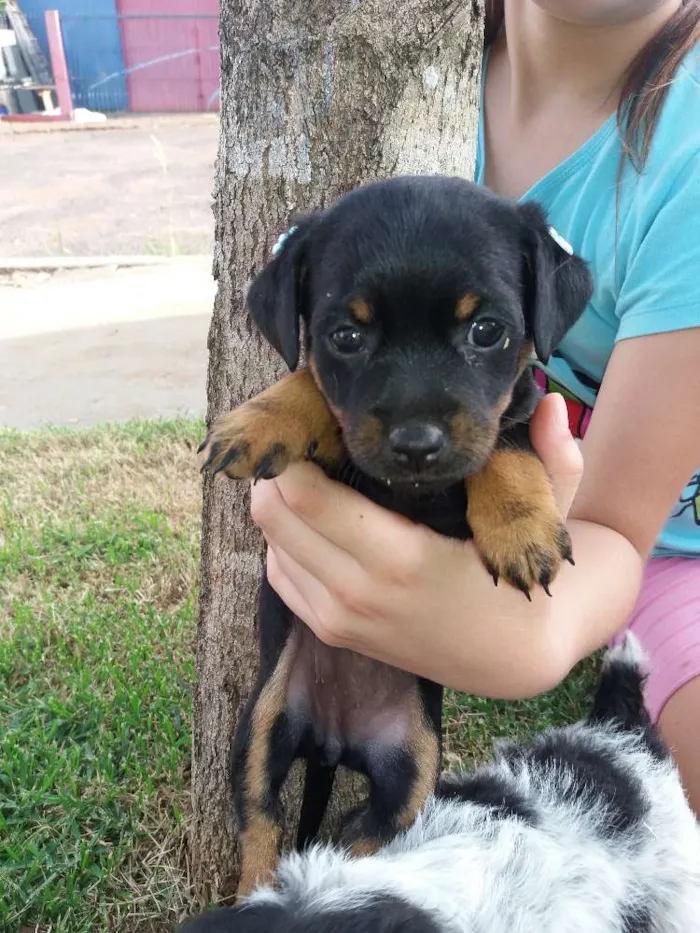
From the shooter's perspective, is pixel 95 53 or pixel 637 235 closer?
pixel 637 235

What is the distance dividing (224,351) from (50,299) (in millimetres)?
7389

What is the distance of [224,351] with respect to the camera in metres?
2.47

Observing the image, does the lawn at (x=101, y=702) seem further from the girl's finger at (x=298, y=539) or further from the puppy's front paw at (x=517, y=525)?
the puppy's front paw at (x=517, y=525)

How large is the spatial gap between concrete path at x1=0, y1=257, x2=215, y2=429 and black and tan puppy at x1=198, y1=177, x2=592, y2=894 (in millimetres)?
4607

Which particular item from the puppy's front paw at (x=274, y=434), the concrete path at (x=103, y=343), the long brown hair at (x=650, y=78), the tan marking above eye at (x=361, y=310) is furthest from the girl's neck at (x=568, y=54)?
the concrete path at (x=103, y=343)

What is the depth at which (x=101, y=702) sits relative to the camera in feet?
10.4

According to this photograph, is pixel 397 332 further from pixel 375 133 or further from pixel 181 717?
pixel 181 717

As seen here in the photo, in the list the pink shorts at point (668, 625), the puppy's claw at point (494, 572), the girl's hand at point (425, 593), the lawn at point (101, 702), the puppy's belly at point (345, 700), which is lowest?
the lawn at point (101, 702)

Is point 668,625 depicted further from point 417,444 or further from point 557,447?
point 417,444

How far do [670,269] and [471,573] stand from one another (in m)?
0.98

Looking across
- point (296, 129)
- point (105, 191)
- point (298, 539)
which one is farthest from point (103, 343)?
point (105, 191)

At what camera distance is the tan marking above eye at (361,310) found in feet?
6.11

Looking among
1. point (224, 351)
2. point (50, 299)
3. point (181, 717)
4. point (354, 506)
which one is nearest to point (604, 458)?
point (354, 506)

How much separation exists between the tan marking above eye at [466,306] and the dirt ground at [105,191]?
31.6ft
